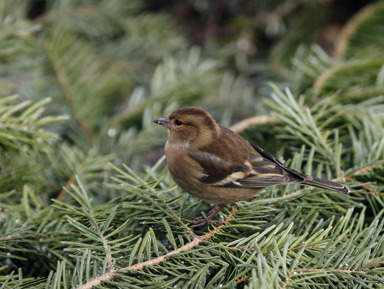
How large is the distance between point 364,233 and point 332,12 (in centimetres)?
246

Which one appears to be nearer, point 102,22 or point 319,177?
point 319,177

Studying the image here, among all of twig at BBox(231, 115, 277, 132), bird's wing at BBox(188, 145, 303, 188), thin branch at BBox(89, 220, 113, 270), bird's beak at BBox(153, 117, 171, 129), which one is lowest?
bird's wing at BBox(188, 145, 303, 188)

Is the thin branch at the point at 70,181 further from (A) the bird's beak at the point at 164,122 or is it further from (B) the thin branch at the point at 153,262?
(B) the thin branch at the point at 153,262

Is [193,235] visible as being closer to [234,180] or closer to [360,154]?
[234,180]

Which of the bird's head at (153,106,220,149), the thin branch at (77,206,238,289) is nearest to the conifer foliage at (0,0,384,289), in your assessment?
the thin branch at (77,206,238,289)

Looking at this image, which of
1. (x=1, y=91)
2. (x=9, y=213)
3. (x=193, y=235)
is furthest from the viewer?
(x=1, y=91)

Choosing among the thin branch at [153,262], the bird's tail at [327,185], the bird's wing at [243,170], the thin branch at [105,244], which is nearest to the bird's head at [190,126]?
the bird's wing at [243,170]

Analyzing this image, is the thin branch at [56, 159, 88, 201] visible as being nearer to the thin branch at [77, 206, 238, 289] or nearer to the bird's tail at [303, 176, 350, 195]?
the thin branch at [77, 206, 238, 289]

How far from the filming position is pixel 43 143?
6.31 feet

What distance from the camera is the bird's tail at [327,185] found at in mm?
1690

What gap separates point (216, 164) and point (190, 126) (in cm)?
29

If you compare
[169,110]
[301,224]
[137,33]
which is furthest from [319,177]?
[137,33]

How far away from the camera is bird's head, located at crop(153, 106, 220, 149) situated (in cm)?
236

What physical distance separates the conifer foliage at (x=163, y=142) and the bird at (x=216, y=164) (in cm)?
6
